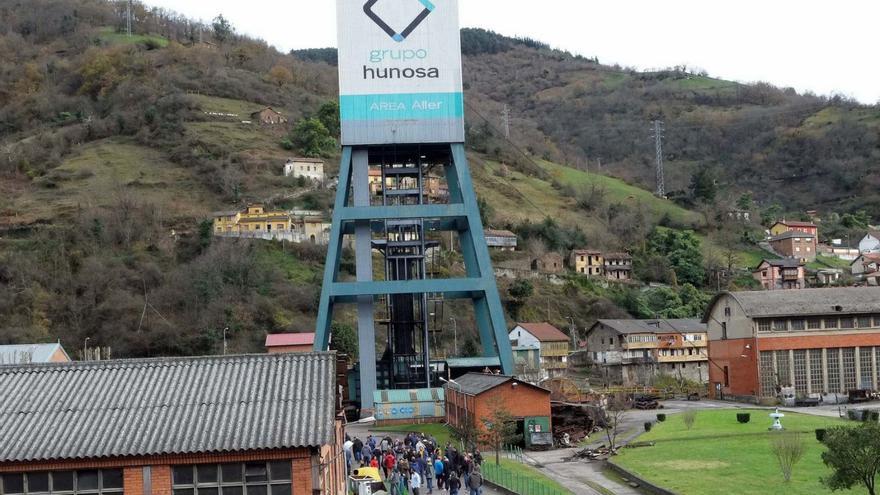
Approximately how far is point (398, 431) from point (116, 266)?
166ft

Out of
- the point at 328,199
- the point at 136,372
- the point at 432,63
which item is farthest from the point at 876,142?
the point at 136,372

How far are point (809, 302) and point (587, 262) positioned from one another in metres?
50.6

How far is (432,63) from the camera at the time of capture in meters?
56.1

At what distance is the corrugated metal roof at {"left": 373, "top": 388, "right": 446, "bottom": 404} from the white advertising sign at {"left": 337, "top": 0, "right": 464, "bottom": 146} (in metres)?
12.4

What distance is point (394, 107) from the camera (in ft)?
182

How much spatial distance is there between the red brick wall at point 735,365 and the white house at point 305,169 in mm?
55876

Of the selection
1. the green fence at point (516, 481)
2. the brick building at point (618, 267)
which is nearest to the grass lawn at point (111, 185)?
the brick building at point (618, 267)

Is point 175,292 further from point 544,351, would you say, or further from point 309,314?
point 544,351

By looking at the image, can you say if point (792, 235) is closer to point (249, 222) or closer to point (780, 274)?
point (780, 274)

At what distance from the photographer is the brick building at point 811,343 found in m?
62.7

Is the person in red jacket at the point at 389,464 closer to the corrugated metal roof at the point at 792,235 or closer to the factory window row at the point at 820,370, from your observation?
the factory window row at the point at 820,370

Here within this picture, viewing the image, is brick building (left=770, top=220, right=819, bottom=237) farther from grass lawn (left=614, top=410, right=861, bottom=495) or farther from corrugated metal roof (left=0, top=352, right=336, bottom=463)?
corrugated metal roof (left=0, top=352, right=336, bottom=463)

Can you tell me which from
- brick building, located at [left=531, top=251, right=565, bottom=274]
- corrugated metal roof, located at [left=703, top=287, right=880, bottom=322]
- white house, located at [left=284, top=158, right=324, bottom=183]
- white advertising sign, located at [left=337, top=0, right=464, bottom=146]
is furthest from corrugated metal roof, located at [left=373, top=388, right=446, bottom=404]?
white house, located at [left=284, top=158, right=324, bottom=183]

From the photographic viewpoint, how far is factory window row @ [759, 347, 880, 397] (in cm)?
6247
